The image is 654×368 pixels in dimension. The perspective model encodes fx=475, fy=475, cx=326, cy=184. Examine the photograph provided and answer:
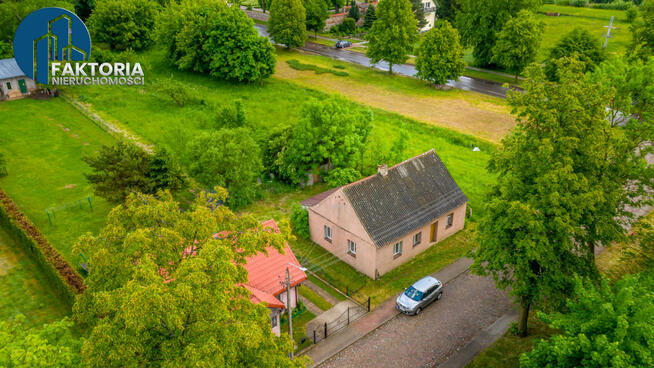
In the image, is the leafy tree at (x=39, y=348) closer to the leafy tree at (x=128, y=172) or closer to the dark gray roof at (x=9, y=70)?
the leafy tree at (x=128, y=172)

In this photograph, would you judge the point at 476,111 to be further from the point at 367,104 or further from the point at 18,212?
the point at 18,212

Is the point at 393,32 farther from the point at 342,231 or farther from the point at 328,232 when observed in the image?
the point at 342,231

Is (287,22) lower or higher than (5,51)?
higher

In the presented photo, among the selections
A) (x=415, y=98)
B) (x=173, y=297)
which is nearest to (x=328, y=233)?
(x=173, y=297)

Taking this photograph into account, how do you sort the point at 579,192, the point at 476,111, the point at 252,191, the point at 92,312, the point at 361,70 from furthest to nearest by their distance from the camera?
the point at 361,70 → the point at 476,111 → the point at 252,191 → the point at 579,192 → the point at 92,312

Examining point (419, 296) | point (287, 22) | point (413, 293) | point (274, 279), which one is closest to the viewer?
point (274, 279)

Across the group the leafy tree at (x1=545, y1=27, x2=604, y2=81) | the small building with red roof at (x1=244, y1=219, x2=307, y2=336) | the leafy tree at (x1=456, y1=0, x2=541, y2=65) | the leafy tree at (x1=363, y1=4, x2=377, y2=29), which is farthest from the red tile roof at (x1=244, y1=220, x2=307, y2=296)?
the leafy tree at (x1=363, y1=4, x2=377, y2=29)

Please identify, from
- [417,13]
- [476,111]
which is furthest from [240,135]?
[417,13]
